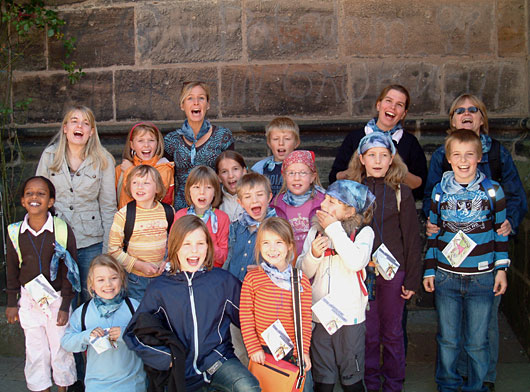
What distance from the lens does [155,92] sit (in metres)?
5.22

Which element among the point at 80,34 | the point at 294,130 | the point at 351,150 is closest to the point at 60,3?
the point at 80,34

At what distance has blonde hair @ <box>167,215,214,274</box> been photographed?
3.27 m

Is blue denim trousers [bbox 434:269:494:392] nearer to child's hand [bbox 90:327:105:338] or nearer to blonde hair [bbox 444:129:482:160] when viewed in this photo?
blonde hair [bbox 444:129:482:160]

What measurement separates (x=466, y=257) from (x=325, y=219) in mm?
928

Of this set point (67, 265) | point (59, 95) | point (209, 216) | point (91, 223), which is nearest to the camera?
point (67, 265)

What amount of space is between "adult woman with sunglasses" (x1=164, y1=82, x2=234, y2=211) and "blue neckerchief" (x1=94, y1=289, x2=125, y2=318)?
97 cm

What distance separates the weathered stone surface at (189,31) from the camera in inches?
201

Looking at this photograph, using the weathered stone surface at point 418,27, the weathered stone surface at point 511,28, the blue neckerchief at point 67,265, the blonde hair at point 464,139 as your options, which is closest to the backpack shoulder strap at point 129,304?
the blue neckerchief at point 67,265

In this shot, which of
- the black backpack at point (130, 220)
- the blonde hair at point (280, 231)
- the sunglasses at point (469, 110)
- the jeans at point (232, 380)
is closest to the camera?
the jeans at point (232, 380)

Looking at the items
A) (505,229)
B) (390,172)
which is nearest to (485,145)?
(505,229)

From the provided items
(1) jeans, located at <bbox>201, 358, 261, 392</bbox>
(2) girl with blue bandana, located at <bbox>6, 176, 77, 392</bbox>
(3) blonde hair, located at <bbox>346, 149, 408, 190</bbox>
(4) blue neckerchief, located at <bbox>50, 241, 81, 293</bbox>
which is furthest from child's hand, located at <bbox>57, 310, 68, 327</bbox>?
(3) blonde hair, located at <bbox>346, 149, 408, 190</bbox>

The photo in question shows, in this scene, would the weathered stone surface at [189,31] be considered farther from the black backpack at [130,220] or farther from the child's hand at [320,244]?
the child's hand at [320,244]

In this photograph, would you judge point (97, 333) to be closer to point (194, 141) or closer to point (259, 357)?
point (259, 357)

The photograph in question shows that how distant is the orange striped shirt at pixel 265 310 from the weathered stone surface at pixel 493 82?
8.40 ft
